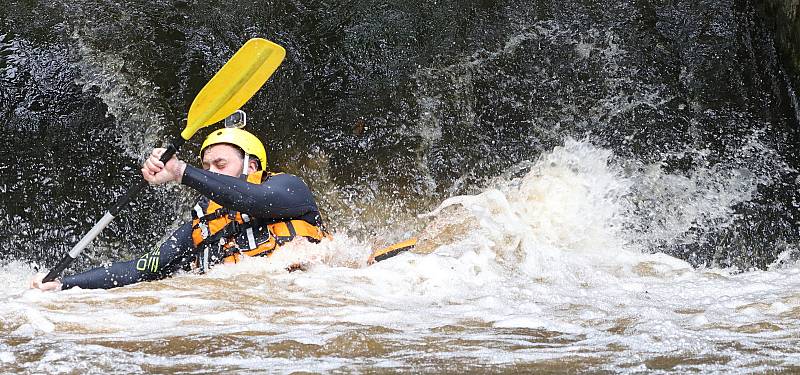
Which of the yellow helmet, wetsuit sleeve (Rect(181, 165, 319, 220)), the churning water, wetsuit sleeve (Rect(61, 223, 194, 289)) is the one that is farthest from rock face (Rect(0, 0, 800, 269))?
wetsuit sleeve (Rect(181, 165, 319, 220))

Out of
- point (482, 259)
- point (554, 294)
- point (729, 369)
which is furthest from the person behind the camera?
point (482, 259)

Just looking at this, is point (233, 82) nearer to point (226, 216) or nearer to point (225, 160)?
point (225, 160)

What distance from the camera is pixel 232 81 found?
454 cm

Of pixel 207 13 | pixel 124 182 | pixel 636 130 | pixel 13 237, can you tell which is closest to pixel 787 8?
pixel 636 130

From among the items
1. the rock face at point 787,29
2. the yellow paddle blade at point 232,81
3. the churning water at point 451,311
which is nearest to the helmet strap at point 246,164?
the yellow paddle blade at point 232,81

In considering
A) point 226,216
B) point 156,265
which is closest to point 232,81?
point 226,216

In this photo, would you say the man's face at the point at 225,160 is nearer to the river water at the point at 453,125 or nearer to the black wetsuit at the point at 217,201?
the black wetsuit at the point at 217,201

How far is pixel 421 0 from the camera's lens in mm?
6672

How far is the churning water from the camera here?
2.43 metres

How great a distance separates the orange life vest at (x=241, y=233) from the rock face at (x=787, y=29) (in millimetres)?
3377

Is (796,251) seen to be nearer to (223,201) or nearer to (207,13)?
(223,201)

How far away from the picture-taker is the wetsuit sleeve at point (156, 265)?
14.2ft

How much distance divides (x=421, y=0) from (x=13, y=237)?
3.01 m

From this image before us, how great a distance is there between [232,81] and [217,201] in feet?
2.57
